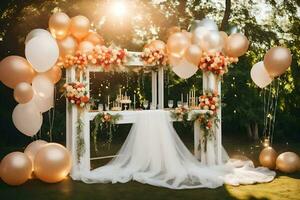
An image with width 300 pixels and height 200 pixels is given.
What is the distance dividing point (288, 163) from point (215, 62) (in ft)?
7.94

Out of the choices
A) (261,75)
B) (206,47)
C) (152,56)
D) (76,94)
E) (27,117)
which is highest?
(206,47)

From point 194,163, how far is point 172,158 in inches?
→ 20.3

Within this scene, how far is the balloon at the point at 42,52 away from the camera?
7602mm

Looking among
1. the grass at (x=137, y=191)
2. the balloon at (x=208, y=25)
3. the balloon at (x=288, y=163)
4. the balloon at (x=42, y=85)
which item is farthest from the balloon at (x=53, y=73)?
the balloon at (x=288, y=163)

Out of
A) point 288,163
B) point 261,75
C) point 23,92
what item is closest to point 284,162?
point 288,163

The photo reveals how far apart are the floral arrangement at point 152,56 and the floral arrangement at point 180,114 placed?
1.05 m

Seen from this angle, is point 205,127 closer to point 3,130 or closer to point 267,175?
point 267,175

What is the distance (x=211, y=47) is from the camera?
880 cm

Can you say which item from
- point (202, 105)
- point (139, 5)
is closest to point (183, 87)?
point (139, 5)

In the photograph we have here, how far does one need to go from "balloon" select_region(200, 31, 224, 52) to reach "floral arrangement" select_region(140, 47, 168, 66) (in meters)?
0.84

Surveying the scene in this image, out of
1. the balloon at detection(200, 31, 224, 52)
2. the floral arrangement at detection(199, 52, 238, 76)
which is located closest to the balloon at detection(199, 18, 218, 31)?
the balloon at detection(200, 31, 224, 52)

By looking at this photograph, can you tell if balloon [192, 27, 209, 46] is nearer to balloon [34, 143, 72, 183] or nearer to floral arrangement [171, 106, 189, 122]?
floral arrangement [171, 106, 189, 122]

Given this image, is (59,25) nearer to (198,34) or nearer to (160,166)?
(198,34)

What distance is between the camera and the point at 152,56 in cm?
898
